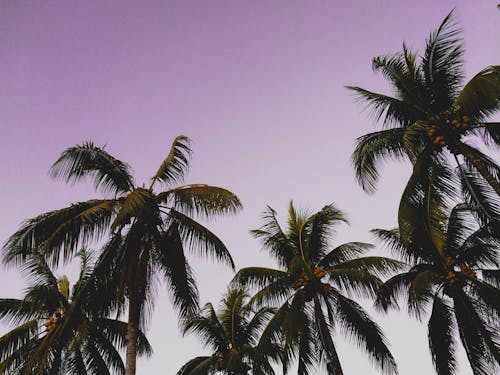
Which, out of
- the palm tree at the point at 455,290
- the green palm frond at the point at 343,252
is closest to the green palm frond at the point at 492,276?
the palm tree at the point at 455,290

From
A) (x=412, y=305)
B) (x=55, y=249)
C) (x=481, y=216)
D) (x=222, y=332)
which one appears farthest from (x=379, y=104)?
(x=222, y=332)

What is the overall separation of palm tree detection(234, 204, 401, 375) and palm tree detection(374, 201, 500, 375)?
1.40m

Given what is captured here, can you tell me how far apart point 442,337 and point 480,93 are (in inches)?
425

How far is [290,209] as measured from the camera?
19.7 meters

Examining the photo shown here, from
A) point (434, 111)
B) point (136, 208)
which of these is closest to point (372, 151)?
point (434, 111)

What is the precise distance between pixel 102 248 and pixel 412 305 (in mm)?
11963

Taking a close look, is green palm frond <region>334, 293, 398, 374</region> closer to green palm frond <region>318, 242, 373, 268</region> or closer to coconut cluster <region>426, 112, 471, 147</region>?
green palm frond <region>318, 242, 373, 268</region>

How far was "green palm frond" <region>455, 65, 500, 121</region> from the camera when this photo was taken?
39.9ft

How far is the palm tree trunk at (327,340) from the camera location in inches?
634

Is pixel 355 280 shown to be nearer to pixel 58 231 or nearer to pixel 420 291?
pixel 420 291

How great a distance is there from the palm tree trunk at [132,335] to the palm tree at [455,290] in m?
9.49

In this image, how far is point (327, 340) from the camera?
1677 centimetres

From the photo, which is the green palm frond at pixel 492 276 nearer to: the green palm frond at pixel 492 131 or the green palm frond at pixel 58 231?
the green palm frond at pixel 492 131

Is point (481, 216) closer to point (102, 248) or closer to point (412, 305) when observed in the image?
point (412, 305)
